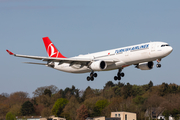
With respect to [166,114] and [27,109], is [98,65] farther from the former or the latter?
[27,109]

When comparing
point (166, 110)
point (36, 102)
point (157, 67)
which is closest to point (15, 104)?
point (36, 102)

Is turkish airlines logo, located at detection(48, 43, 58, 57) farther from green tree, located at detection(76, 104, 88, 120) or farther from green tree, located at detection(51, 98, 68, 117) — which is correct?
green tree, located at detection(51, 98, 68, 117)

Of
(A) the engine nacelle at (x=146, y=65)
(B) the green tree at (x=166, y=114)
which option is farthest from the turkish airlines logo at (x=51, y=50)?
(B) the green tree at (x=166, y=114)

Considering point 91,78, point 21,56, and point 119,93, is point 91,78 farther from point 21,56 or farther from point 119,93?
point 119,93

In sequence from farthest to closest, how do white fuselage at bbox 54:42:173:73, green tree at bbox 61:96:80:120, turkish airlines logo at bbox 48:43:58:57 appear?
green tree at bbox 61:96:80:120
turkish airlines logo at bbox 48:43:58:57
white fuselage at bbox 54:42:173:73

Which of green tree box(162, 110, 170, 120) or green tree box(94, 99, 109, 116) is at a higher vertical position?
green tree box(94, 99, 109, 116)

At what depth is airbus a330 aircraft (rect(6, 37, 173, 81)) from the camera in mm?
44812

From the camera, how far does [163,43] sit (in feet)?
147

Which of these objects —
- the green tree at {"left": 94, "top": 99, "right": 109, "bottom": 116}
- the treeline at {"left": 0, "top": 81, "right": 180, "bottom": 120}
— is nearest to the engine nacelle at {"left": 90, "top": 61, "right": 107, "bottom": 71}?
the treeline at {"left": 0, "top": 81, "right": 180, "bottom": 120}

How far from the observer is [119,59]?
47.7 meters

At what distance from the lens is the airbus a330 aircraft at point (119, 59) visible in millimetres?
44812

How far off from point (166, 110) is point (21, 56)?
60185 mm

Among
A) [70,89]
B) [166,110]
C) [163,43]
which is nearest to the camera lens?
[163,43]

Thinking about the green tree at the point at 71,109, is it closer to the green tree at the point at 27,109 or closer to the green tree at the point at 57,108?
the green tree at the point at 57,108
